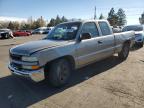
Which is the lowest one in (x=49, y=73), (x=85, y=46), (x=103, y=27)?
(x=49, y=73)

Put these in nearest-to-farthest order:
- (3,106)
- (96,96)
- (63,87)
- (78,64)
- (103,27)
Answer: (3,106) → (96,96) → (63,87) → (78,64) → (103,27)

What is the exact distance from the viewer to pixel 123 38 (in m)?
8.15

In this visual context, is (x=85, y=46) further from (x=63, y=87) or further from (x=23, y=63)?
(x=23, y=63)

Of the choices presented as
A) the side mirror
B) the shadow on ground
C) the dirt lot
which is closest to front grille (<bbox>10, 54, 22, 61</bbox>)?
the dirt lot

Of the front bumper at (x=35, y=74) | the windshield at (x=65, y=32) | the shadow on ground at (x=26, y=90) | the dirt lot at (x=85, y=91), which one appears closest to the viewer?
the dirt lot at (x=85, y=91)

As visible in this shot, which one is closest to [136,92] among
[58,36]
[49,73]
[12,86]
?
[49,73]

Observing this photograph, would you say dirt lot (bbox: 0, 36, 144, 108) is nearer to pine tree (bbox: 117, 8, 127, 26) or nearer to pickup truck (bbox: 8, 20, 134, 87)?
pickup truck (bbox: 8, 20, 134, 87)

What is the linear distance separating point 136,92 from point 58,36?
2848 mm

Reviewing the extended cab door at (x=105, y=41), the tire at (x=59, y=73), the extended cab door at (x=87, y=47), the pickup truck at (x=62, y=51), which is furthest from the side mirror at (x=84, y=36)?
the tire at (x=59, y=73)

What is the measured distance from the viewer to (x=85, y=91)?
494 cm

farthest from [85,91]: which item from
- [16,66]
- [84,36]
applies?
[16,66]

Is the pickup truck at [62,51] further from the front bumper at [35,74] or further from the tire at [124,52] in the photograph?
the tire at [124,52]

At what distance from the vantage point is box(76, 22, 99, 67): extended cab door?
5676 mm

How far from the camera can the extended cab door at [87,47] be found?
18.6 feet
